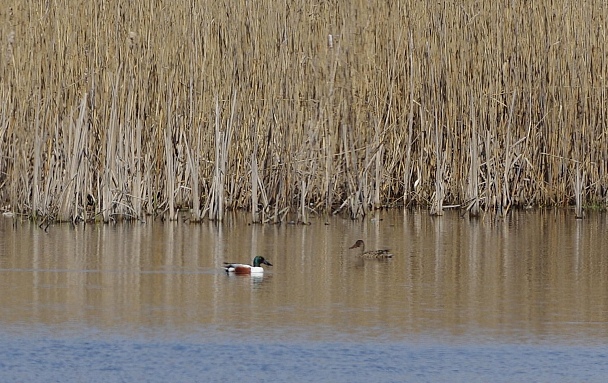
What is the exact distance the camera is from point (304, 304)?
772 cm

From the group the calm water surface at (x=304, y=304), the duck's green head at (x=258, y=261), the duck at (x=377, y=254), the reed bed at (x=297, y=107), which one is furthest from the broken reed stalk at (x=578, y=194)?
the duck's green head at (x=258, y=261)

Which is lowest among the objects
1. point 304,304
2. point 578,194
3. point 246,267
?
point 304,304

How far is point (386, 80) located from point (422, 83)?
37 centimetres

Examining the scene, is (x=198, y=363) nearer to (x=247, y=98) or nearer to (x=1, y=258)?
(x=1, y=258)

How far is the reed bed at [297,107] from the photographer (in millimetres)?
11672

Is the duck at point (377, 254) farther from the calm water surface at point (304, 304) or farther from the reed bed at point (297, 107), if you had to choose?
the reed bed at point (297, 107)

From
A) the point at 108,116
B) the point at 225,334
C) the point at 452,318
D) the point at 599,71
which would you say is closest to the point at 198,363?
the point at 225,334

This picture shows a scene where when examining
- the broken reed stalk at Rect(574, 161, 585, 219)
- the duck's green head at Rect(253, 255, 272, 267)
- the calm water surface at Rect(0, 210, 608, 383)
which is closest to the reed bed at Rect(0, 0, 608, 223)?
the broken reed stalk at Rect(574, 161, 585, 219)

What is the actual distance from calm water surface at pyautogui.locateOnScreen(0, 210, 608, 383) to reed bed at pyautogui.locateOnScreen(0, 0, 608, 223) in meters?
0.67

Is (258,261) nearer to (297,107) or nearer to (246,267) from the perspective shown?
(246,267)

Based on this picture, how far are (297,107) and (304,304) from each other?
4.80 meters

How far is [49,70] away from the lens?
11750mm

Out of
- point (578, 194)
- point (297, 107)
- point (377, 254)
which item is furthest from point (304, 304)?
point (578, 194)

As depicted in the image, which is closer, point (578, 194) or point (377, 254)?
point (377, 254)
